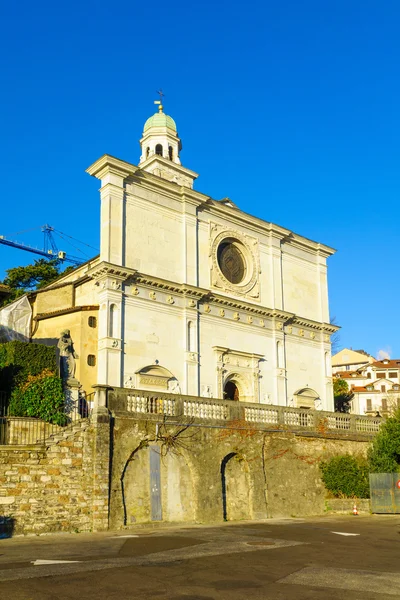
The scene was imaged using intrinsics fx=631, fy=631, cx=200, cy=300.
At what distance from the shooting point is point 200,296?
3112 cm

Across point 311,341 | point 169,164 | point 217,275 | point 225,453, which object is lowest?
point 225,453

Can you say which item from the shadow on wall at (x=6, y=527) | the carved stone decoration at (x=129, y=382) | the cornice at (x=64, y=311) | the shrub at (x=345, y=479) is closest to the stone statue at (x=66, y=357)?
the cornice at (x=64, y=311)

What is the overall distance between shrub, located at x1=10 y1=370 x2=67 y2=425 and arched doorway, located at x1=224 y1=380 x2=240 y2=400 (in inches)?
457

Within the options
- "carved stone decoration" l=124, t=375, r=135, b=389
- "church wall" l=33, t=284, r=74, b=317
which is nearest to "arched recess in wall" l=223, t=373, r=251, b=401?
"carved stone decoration" l=124, t=375, r=135, b=389

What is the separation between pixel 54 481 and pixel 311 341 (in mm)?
22080

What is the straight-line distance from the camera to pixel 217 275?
1294 inches

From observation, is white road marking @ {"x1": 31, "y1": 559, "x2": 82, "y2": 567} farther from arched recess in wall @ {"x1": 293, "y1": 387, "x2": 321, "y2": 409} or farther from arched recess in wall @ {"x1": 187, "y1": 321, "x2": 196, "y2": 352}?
arched recess in wall @ {"x1": 293, "y1": 387, "x2": 321, "y2": 409}

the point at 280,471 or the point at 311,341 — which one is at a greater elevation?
the point at 311,341

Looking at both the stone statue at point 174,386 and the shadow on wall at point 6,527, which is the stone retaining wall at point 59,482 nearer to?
the shadow on wall at point 6,527

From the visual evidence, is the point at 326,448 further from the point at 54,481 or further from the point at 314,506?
the point at 54,481

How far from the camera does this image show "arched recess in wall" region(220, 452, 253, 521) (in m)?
22.5

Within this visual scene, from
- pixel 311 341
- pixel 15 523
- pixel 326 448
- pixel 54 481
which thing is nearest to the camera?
pixel 15 523

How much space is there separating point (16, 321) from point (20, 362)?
7.65 metres

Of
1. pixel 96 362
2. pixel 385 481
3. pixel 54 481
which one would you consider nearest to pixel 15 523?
pixel 54 481
